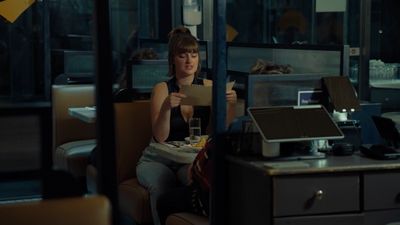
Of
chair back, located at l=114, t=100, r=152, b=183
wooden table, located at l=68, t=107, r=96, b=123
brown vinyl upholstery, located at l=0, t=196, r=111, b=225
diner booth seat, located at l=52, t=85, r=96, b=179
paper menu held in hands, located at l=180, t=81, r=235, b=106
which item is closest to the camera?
brown vinyl upholstery, located at l=0, t=196, r=111, b=225

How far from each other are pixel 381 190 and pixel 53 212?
147 cm

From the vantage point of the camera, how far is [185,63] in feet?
13.7

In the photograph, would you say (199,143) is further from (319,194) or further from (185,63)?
(319,194)

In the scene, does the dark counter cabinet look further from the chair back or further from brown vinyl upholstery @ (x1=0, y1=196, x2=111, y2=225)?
the chair back

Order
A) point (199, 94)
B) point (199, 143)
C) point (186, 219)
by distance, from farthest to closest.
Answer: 1. point (199, 143)
2. point (199, 94)
3. point (186, 219)

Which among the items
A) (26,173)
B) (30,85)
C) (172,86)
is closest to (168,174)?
(172,86)

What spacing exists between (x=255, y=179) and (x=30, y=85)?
5.06 meters

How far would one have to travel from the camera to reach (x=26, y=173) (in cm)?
623

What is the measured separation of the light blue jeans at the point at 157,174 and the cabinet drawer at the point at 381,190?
121 centimetres

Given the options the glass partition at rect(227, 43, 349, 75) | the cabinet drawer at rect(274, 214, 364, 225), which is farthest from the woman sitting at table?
the cabinet drawer at rect(274, 214, 364, 225)

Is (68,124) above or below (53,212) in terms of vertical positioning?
below

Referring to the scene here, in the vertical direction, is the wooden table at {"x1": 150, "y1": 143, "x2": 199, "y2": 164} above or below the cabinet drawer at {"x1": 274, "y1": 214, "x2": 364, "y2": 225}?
above

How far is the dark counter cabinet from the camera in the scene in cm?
281

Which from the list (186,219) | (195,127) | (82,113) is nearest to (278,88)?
(186,219)
